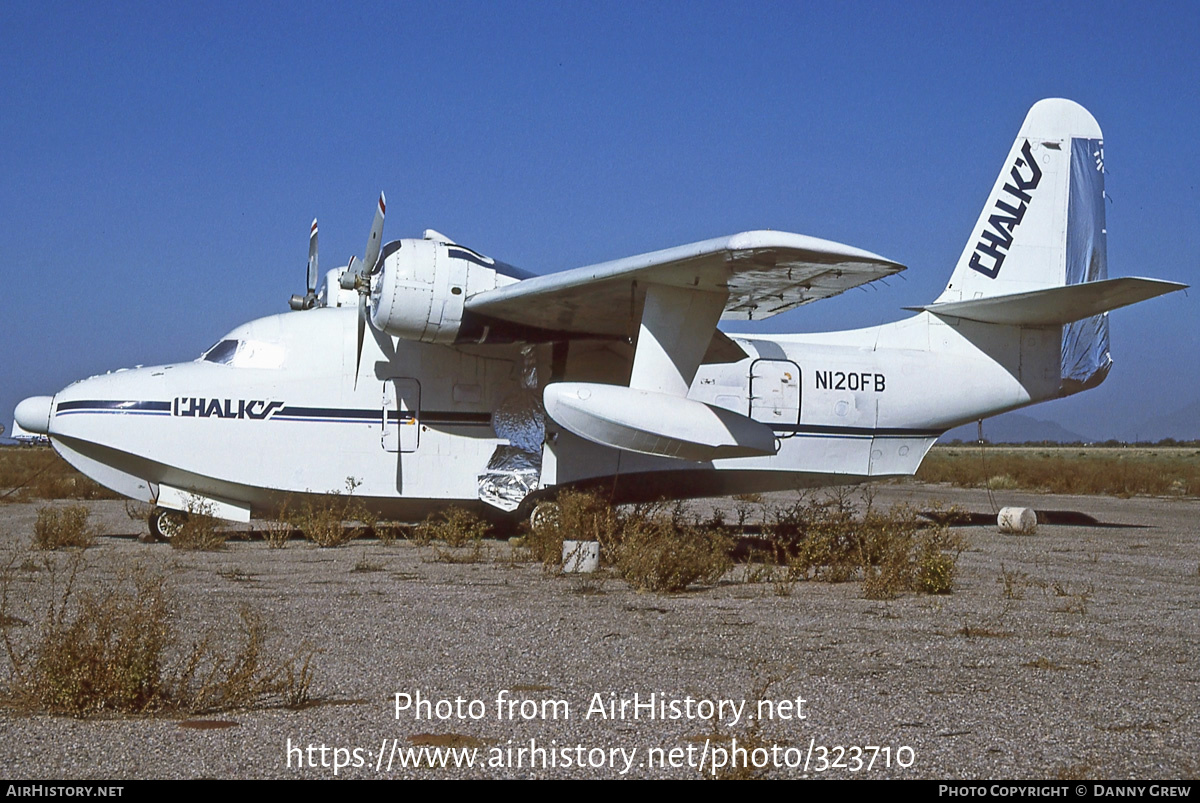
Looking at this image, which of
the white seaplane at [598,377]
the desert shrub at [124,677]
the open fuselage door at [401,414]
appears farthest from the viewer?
the open fuselage door at [401,414]

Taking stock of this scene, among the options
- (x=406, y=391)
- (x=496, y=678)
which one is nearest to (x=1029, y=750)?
(x=496, y=678)

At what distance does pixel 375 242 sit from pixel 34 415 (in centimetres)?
505

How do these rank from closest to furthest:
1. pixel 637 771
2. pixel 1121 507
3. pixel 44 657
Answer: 1. pixel 637 771
2. pixel 44 657
3. pixel 1121 507

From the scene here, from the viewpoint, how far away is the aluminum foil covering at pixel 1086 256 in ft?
50.6

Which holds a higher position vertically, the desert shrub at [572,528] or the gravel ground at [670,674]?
the desert shrub at [572,528]

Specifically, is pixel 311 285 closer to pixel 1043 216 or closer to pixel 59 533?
pixel 59 533

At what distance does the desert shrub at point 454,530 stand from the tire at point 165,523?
302 cm

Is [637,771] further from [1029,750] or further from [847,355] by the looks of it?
[847,355]

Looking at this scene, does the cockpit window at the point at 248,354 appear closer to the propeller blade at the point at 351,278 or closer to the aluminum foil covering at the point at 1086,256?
the propeller blade at the point at 351,278

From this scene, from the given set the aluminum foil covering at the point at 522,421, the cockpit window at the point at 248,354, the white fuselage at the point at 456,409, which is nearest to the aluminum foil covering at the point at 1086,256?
the white fuselage at the point at 456,409

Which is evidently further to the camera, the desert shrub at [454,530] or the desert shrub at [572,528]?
the desert shrub at [454,530]

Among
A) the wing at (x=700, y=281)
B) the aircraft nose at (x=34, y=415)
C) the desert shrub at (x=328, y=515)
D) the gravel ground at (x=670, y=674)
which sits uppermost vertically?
the wing at (x=700, y=281)

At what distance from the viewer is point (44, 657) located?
4.87 m

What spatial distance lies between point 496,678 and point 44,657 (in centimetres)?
227
